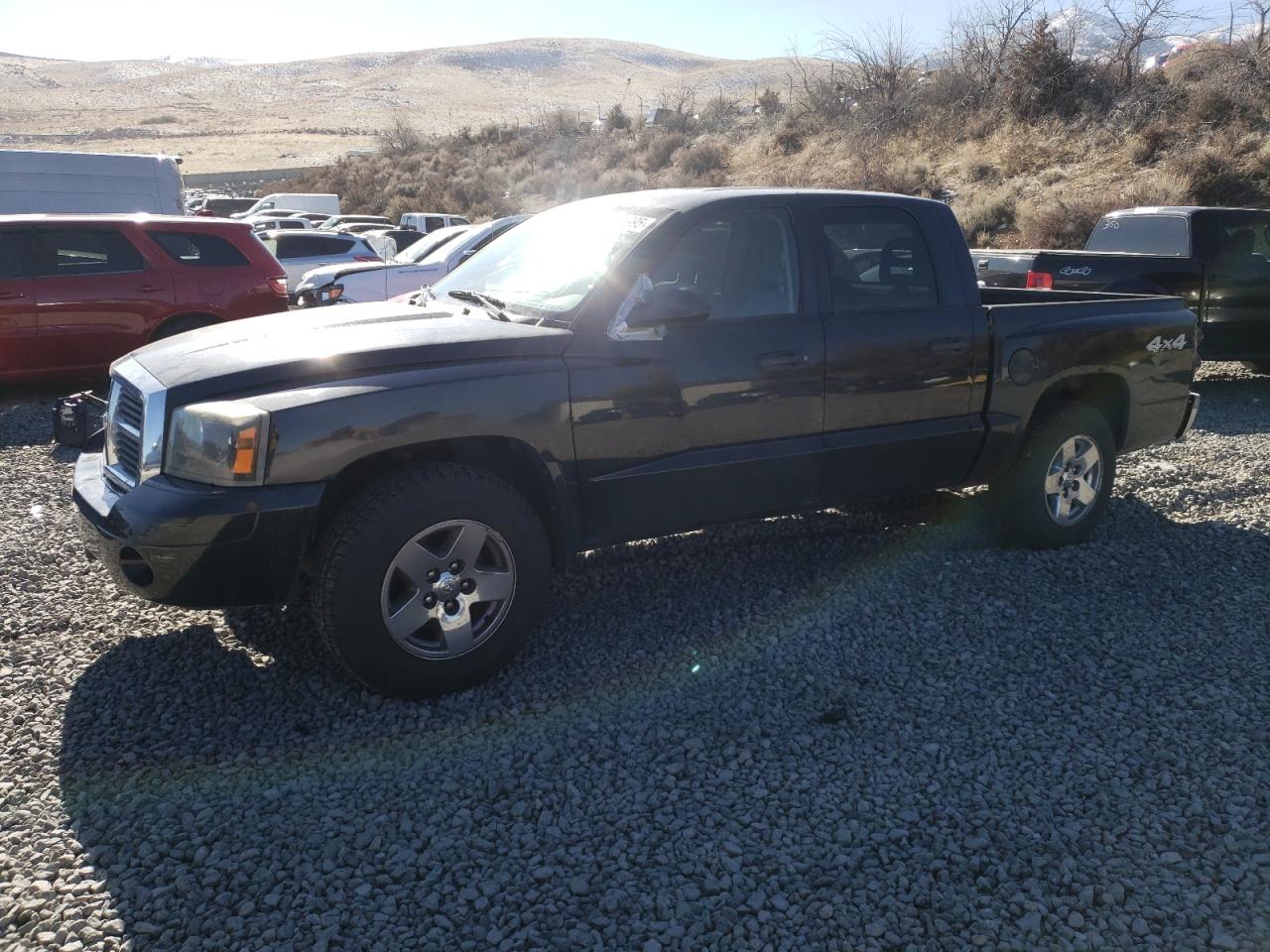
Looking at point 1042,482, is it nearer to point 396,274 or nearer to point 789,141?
point 396,274

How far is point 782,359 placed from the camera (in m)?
4.64

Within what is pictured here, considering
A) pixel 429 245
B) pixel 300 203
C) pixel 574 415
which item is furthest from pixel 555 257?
pixel 300 203

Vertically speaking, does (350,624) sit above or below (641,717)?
above

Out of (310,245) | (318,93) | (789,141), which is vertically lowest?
(310,245)

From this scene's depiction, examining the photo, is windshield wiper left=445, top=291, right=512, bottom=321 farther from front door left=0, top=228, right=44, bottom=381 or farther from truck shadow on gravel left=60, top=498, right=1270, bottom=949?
front door left=0, top=228, right=44, bottom=381

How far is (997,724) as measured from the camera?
3.91 meters

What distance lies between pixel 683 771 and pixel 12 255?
8662 mm

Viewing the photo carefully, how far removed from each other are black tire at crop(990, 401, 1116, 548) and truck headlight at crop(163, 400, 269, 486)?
372 centimetres

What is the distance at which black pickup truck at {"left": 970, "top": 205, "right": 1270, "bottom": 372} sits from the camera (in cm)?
1017

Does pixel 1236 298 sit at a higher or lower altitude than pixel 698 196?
lower

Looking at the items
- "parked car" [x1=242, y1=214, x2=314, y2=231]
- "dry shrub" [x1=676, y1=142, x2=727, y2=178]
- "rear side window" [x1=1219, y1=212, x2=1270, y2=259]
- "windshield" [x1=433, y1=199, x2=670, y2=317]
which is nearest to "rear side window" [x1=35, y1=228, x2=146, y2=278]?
"windshield" [x1=433, y1=199, x2=670, y2=317]

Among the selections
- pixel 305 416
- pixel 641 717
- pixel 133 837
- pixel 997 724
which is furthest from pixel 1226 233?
pixel 133 837

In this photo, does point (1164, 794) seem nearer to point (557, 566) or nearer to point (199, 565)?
point (557, 566)

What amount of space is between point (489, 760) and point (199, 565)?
1166mm
